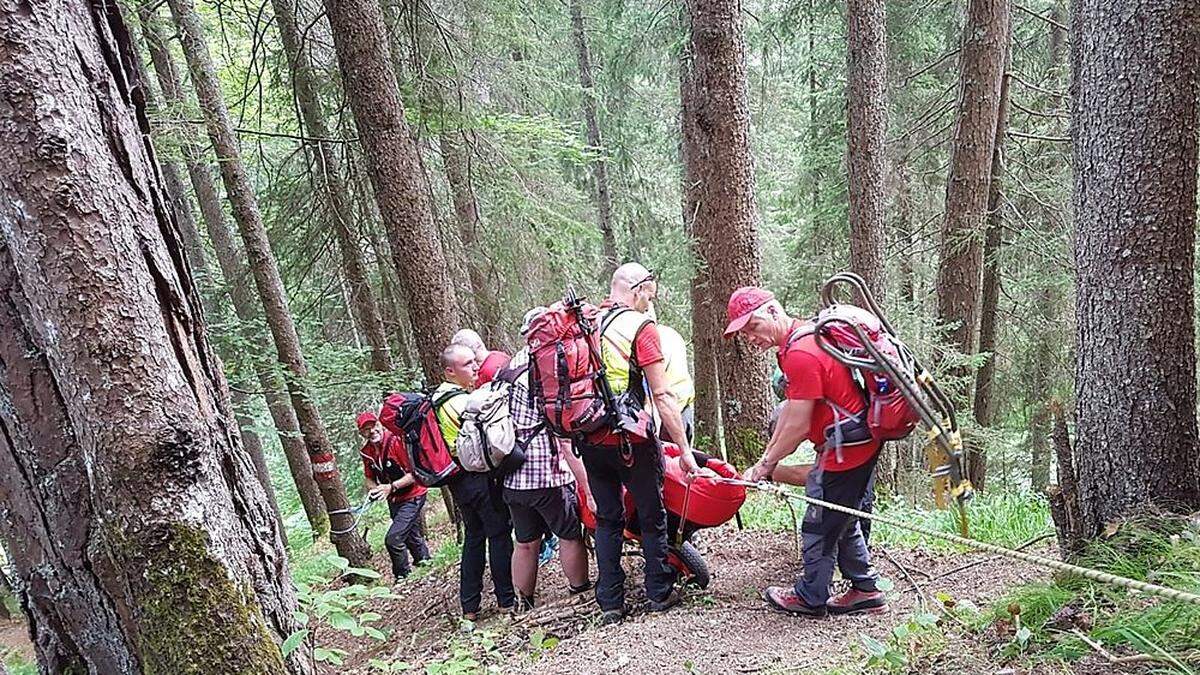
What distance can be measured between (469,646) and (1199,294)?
7.40 m

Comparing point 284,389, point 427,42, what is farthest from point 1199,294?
point 284,389

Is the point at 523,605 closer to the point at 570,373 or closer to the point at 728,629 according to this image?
the point at 728,629

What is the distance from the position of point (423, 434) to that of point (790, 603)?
9.74 ft

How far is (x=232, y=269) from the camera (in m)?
10.8

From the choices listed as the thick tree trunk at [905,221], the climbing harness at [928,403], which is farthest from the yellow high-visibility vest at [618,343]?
the thick tree trunk at [905,221]

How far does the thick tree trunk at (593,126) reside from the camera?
16.0 metres

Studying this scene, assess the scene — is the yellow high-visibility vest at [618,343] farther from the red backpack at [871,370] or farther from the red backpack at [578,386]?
the red backpack at [871,370]

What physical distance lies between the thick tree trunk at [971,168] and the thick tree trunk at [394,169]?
6580 millimetres

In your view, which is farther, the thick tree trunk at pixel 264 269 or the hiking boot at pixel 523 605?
the thick tree trunk at pixel 264 269

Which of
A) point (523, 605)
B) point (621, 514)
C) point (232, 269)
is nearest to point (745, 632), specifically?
point (621, 514)

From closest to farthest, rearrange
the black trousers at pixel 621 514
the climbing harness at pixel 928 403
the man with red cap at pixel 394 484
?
the climbing harness at pixel 928 403 → the black trousers at pixel 621 514 → the man with red cap at pixel 394 484

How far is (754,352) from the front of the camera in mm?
7312

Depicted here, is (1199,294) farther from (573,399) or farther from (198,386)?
(198,386)

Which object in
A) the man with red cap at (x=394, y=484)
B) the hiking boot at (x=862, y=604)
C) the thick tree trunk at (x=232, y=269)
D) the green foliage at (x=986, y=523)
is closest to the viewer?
the hiking boot at (x=862, y=604)
